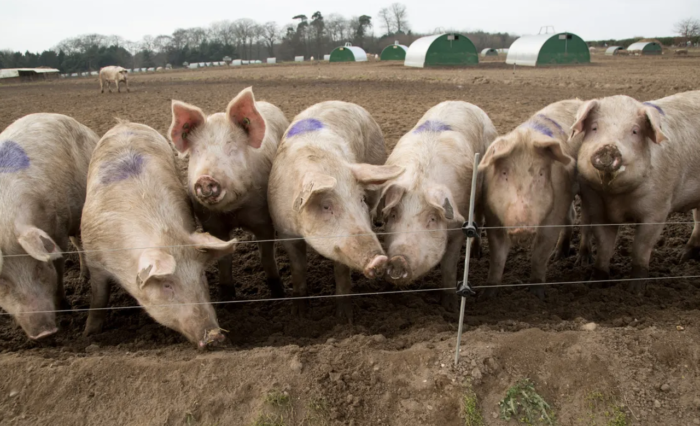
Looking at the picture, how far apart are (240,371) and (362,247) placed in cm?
129

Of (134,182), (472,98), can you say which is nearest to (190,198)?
(134,182)

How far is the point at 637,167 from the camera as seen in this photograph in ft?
15.2

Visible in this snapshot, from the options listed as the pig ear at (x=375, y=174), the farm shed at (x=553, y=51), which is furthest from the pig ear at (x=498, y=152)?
the farm shed at (x=553, y=51)

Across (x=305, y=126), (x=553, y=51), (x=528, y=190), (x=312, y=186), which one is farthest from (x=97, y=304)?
(x=553, y=51)

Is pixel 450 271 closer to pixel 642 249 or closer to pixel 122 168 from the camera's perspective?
pixel 642 249

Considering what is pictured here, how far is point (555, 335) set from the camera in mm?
4023

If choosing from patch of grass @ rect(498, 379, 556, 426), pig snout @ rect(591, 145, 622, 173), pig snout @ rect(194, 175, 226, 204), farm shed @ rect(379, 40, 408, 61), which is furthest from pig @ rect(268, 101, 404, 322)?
farm shed @ rect(379, 40, 408, 61)

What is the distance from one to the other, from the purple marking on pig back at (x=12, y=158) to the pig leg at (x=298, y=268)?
8.90 feet

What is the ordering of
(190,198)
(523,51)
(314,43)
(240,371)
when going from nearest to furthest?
(240,371)
(190,198)
(523,51)
(314,43)

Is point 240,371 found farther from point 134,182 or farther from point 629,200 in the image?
point 629,200

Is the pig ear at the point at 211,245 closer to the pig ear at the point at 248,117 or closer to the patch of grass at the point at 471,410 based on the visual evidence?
the pig ear at the point at 248,117

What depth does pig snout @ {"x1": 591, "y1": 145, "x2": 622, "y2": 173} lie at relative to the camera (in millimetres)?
4348

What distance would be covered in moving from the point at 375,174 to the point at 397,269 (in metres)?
0.85

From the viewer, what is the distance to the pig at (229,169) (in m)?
4.72
